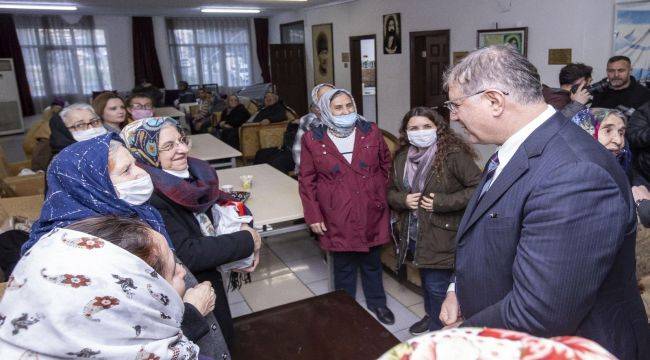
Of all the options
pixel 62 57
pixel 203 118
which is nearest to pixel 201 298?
pixel 203 118

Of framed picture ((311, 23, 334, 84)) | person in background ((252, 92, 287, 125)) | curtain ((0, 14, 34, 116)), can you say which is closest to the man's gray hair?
person in background ((252, 92, 287, 125))

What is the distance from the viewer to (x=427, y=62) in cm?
748

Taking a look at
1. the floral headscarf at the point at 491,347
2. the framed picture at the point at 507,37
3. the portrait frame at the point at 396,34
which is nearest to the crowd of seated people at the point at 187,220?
the floral headscarf at the point at 491,347

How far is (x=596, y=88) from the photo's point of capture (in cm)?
391

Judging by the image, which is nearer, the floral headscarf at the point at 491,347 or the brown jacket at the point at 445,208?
the floral headscarf at the point at 491,347

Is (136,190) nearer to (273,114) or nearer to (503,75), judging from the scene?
(503,75)

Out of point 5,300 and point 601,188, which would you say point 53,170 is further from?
point 601,188

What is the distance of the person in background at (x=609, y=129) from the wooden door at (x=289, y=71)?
925cm

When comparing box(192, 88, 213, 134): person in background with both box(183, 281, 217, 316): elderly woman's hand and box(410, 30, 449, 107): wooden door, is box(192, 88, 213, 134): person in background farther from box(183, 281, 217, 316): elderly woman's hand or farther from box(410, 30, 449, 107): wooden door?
box(183, 281, 217, 316): elderly woman's hand

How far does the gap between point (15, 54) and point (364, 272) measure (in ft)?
36.3

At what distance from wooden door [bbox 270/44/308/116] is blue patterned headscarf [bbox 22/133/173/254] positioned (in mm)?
10101

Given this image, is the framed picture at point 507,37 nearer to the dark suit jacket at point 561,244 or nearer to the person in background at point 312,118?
the person in background at point 312,118

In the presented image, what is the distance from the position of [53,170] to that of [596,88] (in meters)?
4.03

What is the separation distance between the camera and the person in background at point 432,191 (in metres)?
2.38
